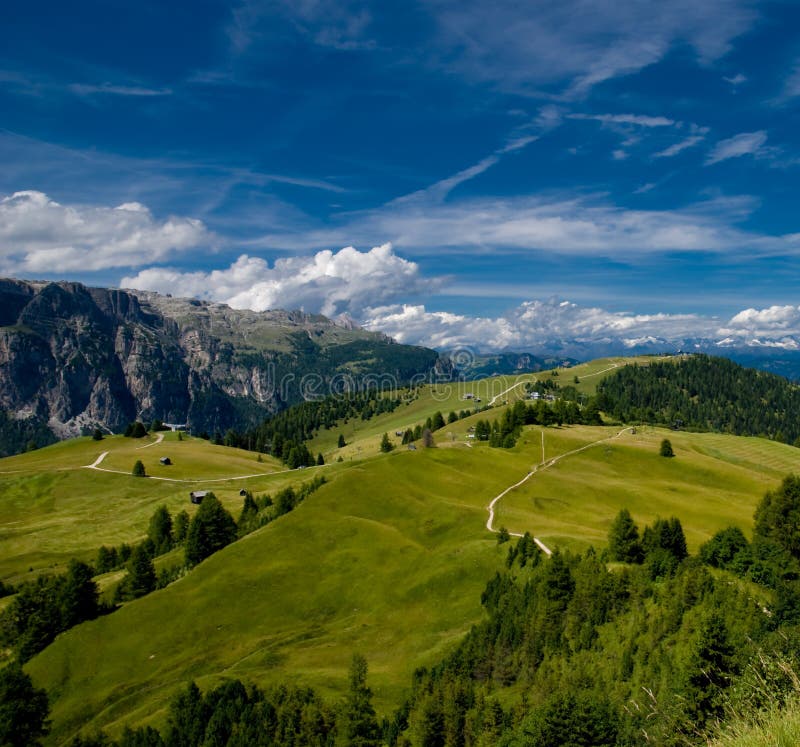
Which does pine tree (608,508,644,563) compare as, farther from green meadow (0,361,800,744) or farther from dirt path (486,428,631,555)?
dirt path (486,428,631,555)

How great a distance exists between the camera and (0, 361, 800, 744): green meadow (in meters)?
68.1

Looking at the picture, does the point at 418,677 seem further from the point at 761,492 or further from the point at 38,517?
the point at 38,517

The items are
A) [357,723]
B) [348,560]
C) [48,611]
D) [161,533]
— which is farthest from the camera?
[161,533]

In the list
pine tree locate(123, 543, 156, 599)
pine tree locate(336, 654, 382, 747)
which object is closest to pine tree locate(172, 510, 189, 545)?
pine tree locate(123, 543, 156, 599)

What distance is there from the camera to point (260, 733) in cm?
4916

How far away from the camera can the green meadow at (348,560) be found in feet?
223

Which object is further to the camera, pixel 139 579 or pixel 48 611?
pixel 139 579

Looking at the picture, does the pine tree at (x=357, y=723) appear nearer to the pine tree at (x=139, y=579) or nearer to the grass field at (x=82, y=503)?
the pine tree at (x=139, y=579)

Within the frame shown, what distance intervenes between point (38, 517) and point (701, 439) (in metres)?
214

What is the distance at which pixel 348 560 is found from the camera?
92.9 meters

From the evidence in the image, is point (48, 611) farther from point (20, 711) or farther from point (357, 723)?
point (357, 723)

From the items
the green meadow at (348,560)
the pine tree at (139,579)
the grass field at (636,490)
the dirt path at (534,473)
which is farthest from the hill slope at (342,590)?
the pine tree at (139,579)

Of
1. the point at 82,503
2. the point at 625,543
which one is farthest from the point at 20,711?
the point at 82,503

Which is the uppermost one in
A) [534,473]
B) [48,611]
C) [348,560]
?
[534,473]
